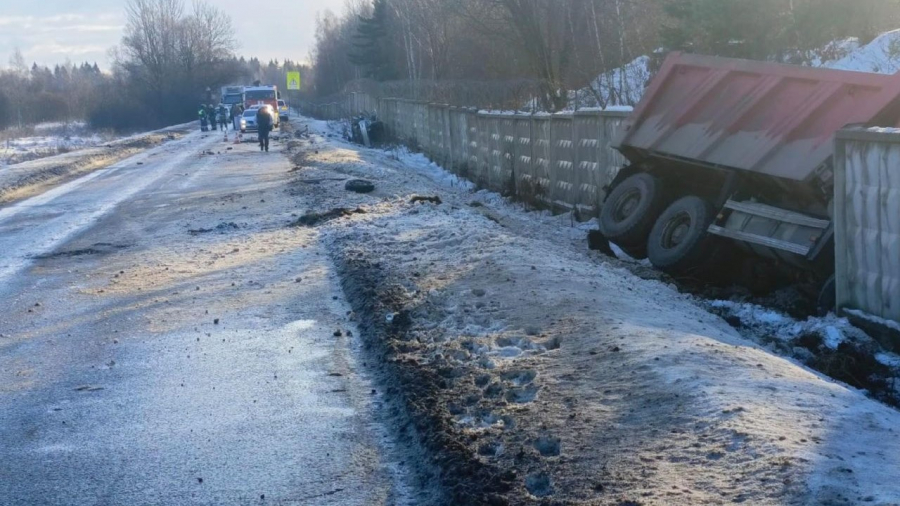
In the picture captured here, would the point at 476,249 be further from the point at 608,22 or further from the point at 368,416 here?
the point at 608,22

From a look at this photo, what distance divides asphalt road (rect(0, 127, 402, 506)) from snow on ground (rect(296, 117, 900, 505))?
678 millimetres

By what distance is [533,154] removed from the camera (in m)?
18.8

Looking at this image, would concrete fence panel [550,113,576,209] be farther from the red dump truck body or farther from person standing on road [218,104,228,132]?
person standing on road [218,104,228,132]

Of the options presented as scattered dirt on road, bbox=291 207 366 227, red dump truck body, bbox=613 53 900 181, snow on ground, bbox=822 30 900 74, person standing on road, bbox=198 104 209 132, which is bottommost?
scattered dirt on road, bbox=291 207 366 227

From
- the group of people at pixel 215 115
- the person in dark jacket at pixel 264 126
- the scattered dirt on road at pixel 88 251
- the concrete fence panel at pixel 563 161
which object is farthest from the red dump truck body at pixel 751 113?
the group of people at pixel 215 115

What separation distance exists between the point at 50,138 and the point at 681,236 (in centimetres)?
6738

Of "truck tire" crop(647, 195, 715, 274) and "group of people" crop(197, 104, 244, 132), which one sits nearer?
"truck tire" crop(647, 195, 715, 274)

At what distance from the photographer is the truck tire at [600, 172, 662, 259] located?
12.7 meters

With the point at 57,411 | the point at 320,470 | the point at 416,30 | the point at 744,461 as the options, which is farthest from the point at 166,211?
the point at 416,30

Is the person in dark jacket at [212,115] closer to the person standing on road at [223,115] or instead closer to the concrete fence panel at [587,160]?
the person standing on road at [223,115]

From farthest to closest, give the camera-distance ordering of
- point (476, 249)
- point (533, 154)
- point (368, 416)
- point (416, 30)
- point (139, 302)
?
1. point (416, 30)
2. point (533, 154)
3. point (476, 249)
4. point (139, 302)
5. point (368, 416)

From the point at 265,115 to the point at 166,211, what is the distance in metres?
20.1

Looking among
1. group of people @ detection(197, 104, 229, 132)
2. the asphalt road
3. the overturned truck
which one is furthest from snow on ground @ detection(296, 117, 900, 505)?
group of people @ detection(197, 104, 229, 132)

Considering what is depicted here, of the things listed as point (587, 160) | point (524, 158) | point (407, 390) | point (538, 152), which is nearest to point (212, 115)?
point (524, 158)
